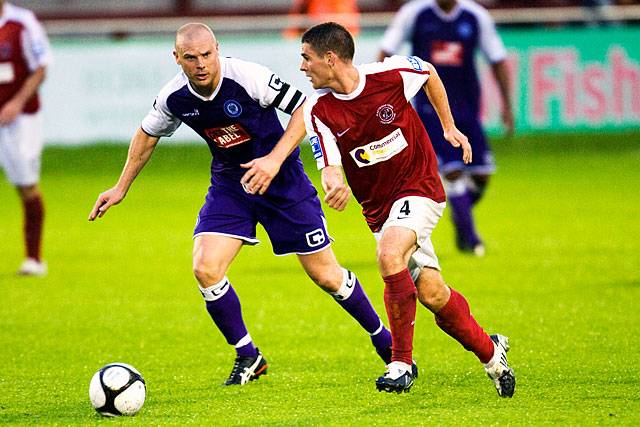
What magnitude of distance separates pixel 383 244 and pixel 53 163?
14.3 metres

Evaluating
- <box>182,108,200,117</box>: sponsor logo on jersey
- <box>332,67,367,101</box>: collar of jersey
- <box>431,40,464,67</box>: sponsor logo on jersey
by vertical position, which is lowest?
<box>431,40,464,67</box>: sponsor logo on jersey

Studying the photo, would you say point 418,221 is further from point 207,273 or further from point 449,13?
point 449,13

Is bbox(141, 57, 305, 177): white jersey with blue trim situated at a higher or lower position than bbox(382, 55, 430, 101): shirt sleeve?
lower

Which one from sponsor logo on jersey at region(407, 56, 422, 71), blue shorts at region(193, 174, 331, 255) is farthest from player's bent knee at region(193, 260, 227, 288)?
sponsor logo on jersey at region(407, 56, 422, 71)

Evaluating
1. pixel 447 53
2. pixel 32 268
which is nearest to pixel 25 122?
pixel 32 268

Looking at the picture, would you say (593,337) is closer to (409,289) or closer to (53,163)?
(409,289)

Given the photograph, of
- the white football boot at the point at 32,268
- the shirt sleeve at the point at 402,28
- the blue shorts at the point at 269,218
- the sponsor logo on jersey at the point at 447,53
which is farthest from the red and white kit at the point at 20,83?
the blue shorts at the point at 269,218

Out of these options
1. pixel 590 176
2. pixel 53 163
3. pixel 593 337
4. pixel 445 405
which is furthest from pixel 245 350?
pixel 53 163

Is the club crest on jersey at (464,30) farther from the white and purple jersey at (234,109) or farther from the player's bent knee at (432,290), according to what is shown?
the player's bent knee at (432,290)

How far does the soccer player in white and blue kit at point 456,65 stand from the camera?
1209 centimetres

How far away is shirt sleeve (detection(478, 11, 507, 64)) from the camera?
12.1 meters

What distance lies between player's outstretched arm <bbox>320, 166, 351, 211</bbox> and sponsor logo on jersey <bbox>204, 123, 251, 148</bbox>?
1.01 meters

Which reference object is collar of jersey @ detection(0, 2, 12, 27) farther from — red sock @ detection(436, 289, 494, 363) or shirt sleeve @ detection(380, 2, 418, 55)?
red sock @ detection(436, 289, 494, 363)

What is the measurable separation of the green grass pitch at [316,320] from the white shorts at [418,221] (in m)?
0.67
